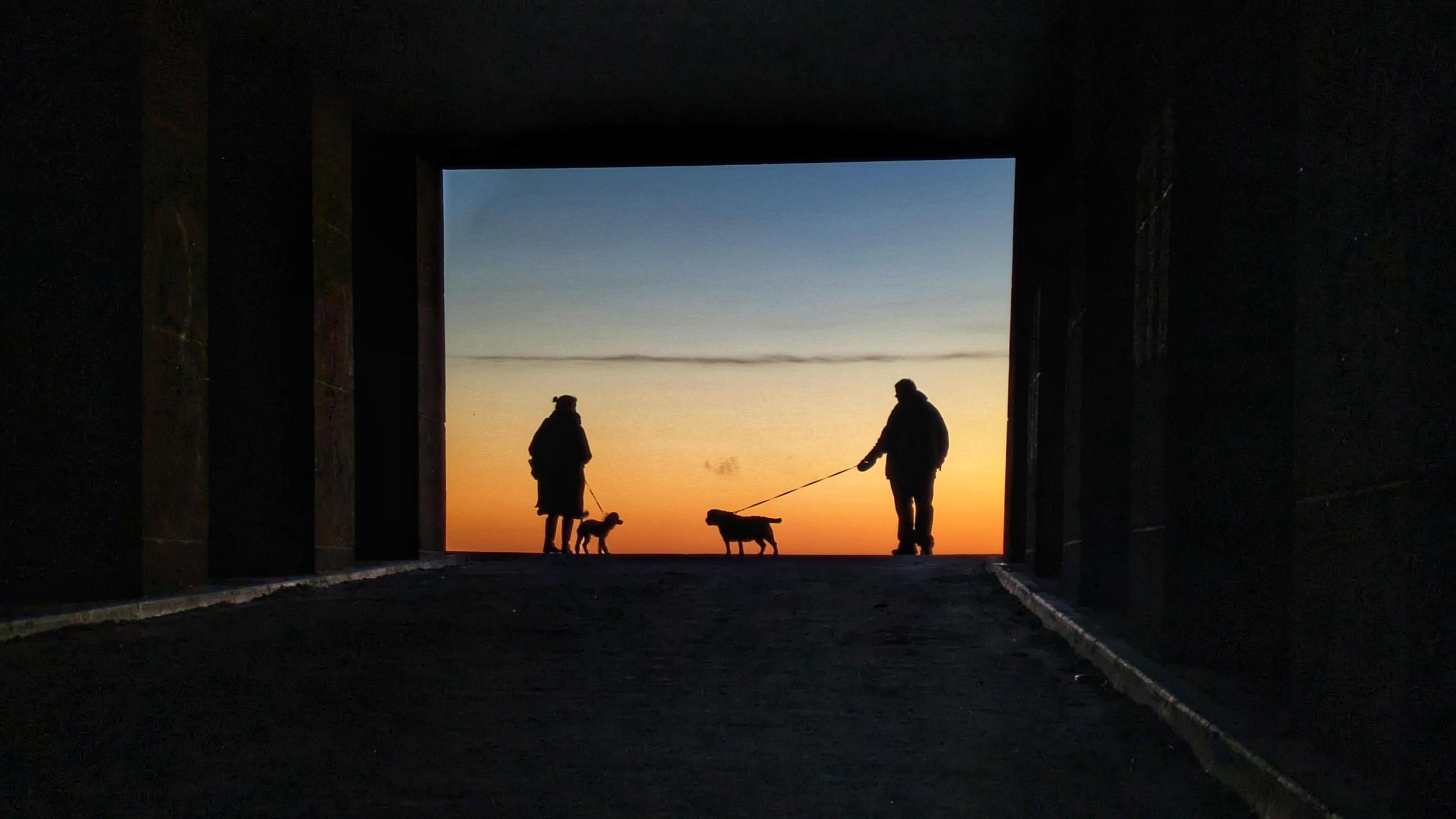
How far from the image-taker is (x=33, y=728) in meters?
5.11

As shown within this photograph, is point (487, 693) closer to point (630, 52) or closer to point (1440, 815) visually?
point (1440, 815)

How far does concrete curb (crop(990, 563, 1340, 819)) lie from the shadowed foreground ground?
0.27ft

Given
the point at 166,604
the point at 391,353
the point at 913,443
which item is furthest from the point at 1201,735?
the point at 913,443

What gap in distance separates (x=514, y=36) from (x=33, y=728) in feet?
29.1

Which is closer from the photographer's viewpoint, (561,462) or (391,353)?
(391,353)

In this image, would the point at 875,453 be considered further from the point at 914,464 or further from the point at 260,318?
the point at 260,318

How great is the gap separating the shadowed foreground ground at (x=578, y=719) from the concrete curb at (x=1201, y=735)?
8cm

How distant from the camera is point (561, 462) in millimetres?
19641

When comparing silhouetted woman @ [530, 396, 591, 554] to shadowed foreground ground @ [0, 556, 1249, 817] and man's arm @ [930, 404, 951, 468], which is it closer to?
man's arm @ [930, 404, 951, 468]

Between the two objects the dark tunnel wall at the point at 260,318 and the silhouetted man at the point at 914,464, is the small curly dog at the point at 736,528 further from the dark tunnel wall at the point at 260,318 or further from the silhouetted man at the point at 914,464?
the dark tunnel wall at the point at 260,318

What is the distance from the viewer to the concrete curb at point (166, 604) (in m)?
7.72

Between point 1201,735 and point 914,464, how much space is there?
44.2 feet

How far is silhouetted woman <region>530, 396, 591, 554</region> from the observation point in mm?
19625

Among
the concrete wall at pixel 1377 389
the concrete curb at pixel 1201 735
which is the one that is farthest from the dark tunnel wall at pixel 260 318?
the concrete wall at pixel 1377 389
